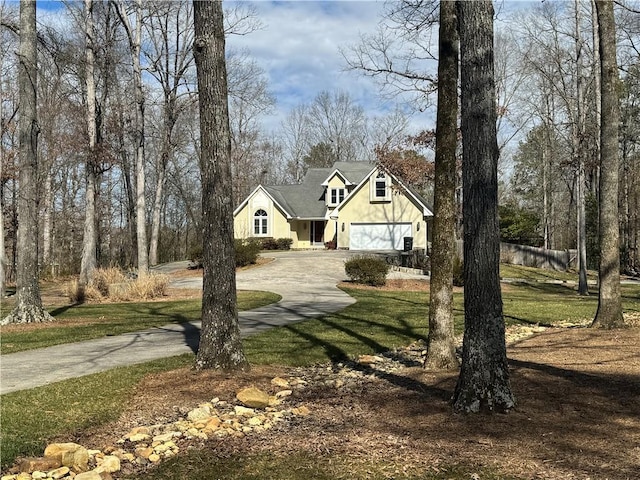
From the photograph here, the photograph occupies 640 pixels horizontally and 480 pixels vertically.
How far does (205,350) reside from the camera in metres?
6.48

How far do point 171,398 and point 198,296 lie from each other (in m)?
12.6

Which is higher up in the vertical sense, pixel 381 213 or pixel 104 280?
pixel 381 213

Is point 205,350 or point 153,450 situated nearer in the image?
point 153,450

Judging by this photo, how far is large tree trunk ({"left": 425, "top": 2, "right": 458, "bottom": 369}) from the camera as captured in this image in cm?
666

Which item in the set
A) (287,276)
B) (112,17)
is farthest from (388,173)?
(112,17)

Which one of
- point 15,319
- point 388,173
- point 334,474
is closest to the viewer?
point 334,474

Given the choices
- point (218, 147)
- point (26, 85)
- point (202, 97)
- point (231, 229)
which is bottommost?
point (231, 229)

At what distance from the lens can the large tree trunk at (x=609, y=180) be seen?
30.9 ft

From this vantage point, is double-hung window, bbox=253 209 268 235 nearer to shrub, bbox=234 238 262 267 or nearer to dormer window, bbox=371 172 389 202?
dormer window, bbox=371 172 389 202

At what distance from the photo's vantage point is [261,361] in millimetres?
7527

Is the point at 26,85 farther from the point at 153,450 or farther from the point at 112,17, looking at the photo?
the point at 112,17

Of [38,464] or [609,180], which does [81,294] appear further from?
[609,180]

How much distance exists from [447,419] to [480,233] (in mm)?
1655

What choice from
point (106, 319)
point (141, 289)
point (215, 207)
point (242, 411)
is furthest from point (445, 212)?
point (141, 289)
